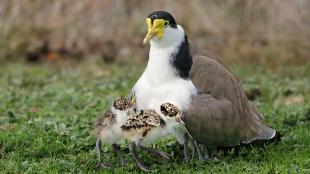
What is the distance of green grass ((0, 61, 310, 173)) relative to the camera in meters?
6.37

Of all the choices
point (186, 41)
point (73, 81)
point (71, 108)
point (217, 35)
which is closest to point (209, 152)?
point (186, 41)

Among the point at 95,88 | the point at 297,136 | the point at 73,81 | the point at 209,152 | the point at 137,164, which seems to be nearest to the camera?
the point at 137,164

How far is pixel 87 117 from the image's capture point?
8.31m

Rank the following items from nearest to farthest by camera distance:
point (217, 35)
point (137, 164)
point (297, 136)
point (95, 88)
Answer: point (137, 164), point (297, 136), point (95, 88), point (217, 35)

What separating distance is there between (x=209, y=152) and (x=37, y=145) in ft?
5.31

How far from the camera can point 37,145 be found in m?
6.94

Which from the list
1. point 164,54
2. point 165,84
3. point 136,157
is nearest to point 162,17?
point 164,54

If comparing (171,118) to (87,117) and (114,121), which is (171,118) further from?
(87,117)

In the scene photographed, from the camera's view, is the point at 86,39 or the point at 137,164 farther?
the point at 86,39

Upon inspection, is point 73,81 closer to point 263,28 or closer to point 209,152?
point 263,28

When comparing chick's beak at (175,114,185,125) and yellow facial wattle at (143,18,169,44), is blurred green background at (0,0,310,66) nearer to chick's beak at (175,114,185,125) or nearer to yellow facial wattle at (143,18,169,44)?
yellow facial wattle at (143,18,169,44)

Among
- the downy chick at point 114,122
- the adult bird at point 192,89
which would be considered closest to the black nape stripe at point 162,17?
the adult bird at point 192,89

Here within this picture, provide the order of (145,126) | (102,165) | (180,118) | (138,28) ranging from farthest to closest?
1. (138,28)
2. (102,165)
3. (180,118)
4. (145,126)

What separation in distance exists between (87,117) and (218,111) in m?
2.22
